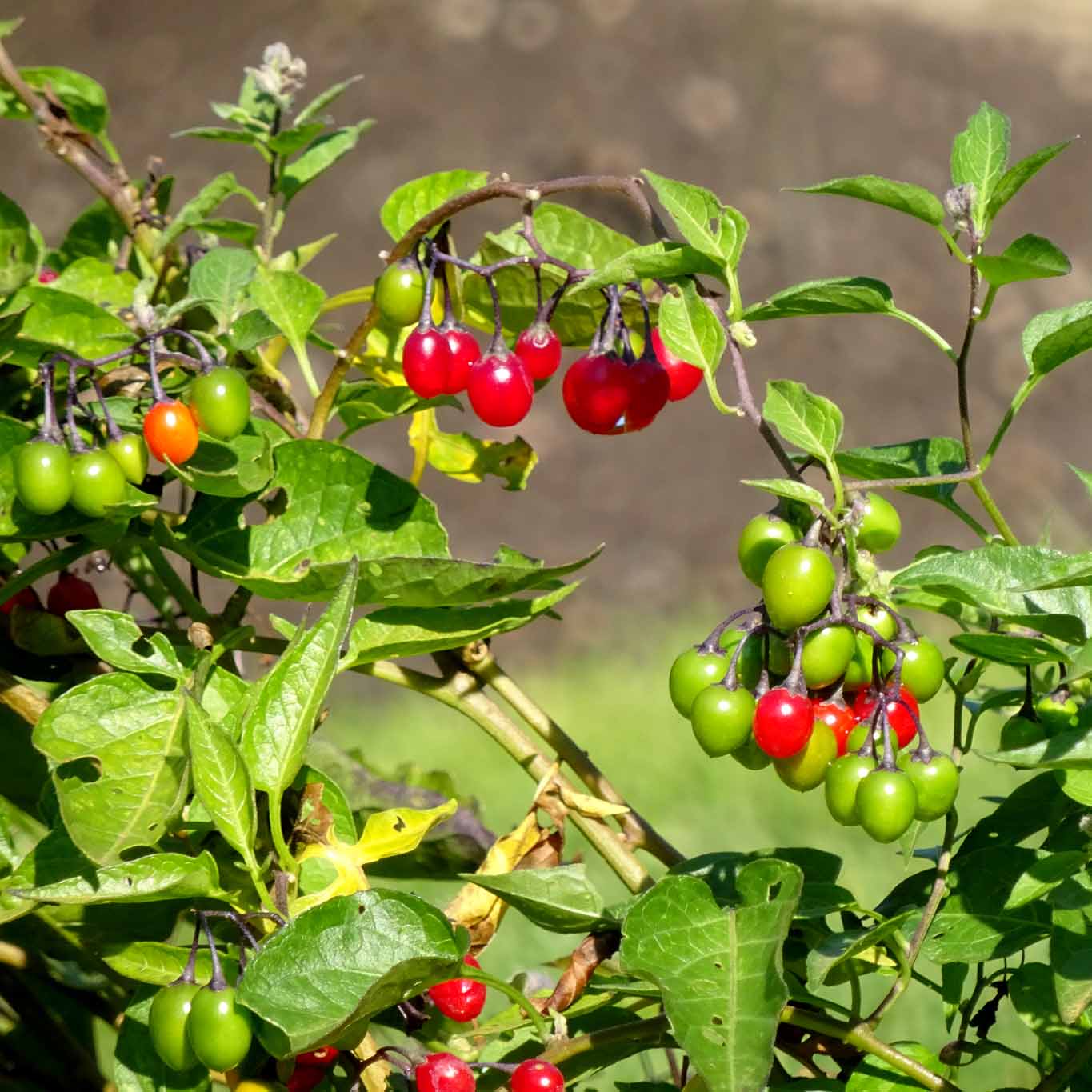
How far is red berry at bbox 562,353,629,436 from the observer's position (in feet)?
3.35

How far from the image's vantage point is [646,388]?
3.36 feet

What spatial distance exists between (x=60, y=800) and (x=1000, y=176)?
2.33 feet

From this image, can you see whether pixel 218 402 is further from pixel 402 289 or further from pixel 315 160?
pixel 315 160

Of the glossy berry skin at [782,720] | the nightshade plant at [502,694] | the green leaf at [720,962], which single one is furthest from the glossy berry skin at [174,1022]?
the glossy berry skin at [782,720]

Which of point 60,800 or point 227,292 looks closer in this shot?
point 60,800

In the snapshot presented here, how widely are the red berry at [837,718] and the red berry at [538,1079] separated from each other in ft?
0.85

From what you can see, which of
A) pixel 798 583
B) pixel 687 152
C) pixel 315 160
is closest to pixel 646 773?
pixel 315 160

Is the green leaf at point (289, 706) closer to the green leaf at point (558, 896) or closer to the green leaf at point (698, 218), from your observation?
the green leaf at point (558, 896)

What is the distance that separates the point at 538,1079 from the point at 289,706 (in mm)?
274

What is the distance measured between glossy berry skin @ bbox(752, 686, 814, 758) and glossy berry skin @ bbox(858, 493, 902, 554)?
0.38 ft

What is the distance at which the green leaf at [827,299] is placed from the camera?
87 centimetres

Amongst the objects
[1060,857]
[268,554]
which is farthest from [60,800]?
[1060,857]

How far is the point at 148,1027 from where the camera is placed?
0.96 metres

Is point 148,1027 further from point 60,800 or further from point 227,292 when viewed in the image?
point 227,292
